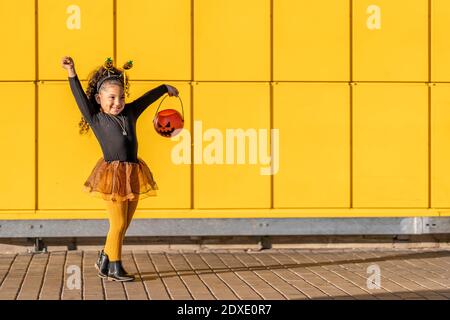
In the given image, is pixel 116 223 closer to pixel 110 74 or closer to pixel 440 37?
pixel 110 74

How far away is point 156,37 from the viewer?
12.8 m

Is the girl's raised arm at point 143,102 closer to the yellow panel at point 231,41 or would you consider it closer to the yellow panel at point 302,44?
the yellow panel at point 231,41

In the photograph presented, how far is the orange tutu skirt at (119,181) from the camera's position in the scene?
10688 mm

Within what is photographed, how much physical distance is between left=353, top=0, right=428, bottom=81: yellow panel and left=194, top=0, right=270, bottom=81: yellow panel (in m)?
0.94

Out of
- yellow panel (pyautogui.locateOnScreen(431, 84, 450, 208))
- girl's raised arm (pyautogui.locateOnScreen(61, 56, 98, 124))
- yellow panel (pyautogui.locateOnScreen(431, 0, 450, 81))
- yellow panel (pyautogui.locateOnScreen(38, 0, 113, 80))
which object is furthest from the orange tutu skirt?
yellow panel (pyautogui.locateOnScreen(431, 0, 450, 81))

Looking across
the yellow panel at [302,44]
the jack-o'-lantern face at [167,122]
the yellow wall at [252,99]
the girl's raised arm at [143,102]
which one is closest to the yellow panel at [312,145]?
the yellow wall at [252,99]

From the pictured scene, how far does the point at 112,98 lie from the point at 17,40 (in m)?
2.30

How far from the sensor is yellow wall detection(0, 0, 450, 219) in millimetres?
12750

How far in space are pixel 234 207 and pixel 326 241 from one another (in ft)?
3.78

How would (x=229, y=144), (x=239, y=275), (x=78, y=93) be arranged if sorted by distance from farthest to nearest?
(x=229, y=144) → (x=239, y=275) → (x=78, y=93)

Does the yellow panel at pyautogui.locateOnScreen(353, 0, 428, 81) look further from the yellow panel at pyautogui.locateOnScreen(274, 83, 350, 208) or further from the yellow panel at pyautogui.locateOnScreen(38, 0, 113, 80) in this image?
the yellow panel at pyautogui.locateOnScreen(38, 0, 113, 80)

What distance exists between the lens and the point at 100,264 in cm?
1093

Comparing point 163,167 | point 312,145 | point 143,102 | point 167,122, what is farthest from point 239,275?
point 312,145

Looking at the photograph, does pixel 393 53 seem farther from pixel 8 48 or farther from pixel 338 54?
pixel 8 48
